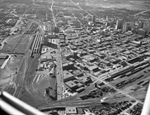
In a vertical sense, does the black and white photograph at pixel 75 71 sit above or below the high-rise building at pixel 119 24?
below

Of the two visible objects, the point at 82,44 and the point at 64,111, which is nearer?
the point at 64,111

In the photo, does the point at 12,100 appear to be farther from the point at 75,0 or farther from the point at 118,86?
the point at 75,0

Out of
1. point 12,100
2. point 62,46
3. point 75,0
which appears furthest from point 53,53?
point 75,0

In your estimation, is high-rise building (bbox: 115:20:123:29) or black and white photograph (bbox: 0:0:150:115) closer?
black and white photograph (bbox: 0:0:150:115)

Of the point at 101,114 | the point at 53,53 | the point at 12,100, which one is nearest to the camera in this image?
the point at 12,100

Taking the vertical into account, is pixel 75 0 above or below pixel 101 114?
above

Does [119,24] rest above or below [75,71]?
above

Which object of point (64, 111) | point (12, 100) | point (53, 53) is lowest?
point (64, 111)

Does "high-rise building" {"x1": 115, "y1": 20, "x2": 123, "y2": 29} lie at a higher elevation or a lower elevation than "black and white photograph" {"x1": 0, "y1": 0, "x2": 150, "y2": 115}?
higher

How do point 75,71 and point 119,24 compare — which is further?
point 119,24

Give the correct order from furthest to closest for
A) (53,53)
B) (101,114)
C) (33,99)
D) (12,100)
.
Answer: (53,53), (33,99), (101,114), (12,100)

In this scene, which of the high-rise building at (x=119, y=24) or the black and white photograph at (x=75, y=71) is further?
the high-rise building at (x=119, y=24)
